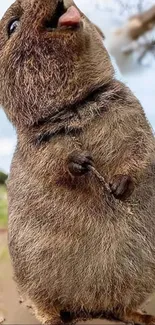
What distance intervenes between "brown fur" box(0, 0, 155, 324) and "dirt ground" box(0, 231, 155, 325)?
0.38ft

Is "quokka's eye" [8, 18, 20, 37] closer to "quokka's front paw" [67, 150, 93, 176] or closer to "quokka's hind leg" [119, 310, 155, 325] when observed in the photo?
"quokka's front paw" [67, 150, 93, 176]

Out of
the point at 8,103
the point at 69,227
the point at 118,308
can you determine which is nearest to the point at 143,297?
the point at 118,308

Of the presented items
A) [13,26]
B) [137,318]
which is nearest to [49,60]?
[13,26]

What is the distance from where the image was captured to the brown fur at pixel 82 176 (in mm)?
761

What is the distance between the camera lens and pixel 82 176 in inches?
29.6

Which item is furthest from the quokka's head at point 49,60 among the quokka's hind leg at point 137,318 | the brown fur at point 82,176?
the quokka's hind leg at point 137,318

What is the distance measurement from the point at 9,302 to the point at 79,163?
412 mm

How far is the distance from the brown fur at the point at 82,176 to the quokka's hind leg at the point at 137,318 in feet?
0.12

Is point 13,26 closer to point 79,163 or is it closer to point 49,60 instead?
point 49,60

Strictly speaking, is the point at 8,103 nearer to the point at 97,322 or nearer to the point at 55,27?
the point at 55,27

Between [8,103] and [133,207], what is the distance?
0.22m

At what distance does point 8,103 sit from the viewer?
2.72 feet

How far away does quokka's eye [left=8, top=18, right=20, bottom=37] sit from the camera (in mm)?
819

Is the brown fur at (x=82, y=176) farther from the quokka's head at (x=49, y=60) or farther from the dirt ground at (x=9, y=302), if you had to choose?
the dirt ground at (x=9, y=302)
